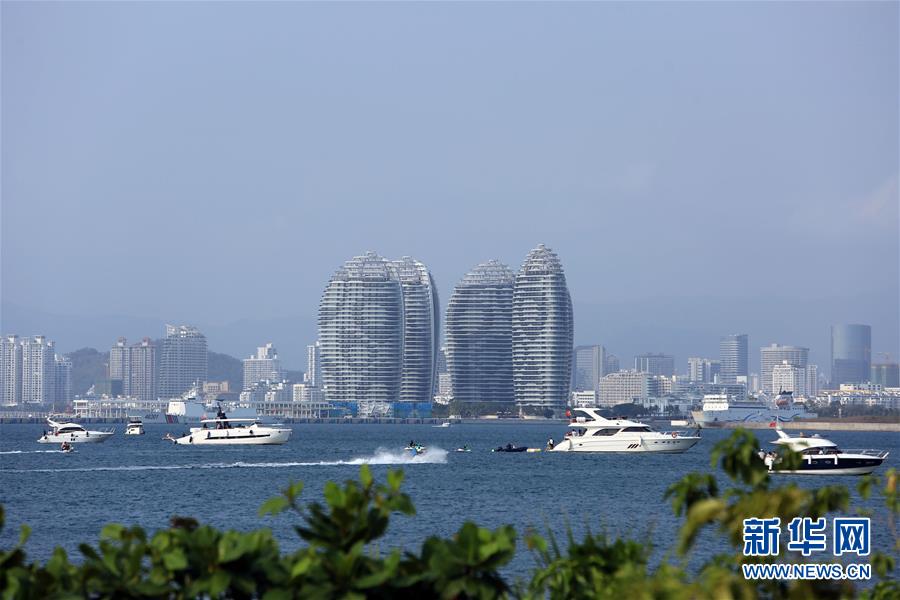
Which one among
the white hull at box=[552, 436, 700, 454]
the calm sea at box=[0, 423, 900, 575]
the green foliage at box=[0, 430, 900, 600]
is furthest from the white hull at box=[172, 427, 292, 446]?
the green foliage at box=[0, 430, 900, 600]

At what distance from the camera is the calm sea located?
45.9 metres

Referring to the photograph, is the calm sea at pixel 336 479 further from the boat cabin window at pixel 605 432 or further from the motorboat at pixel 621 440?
the boat cabin window at pixel 605 432

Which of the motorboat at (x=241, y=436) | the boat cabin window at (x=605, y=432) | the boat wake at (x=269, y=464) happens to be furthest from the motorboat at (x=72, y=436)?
the boat cabin window at (x=605, y=432)

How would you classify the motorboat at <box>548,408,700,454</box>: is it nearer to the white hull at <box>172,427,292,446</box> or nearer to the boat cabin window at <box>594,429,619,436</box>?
the boat cabin window at <box>594,429,619,436</box>

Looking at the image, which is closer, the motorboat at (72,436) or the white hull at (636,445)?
the white hull at (636,445)

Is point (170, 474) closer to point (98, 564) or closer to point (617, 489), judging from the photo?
point (617, 489)

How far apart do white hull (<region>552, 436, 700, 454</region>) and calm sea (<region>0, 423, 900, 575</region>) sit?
0.85 meters

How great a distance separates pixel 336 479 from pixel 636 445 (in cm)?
3193

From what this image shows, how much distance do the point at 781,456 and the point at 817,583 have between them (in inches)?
44.6

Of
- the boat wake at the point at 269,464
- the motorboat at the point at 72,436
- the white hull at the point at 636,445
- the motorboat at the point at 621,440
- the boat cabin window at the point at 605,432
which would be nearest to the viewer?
the boat wake at the point at 269,464

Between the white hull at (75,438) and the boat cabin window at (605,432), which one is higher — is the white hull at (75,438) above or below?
below

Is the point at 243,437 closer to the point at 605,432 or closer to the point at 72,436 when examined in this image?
the point at 72,436

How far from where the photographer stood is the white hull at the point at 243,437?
119 meters

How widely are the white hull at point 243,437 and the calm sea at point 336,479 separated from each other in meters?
6.21
